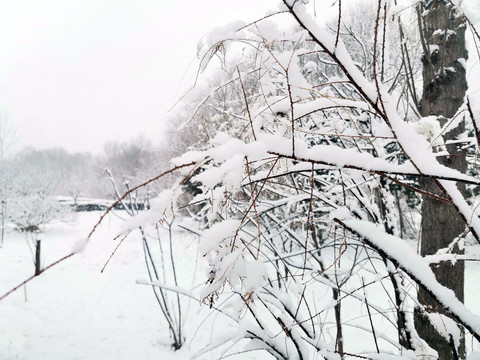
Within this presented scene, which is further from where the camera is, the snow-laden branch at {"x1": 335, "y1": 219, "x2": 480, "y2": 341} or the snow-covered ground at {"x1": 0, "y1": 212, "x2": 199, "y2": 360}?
the snow-covered ground at {"x1": 0, "y1": 212, "x2": 199, "y2": 360}

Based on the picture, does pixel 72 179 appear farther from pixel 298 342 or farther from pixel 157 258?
pixel 298 342

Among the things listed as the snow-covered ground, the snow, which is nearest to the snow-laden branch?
the snow

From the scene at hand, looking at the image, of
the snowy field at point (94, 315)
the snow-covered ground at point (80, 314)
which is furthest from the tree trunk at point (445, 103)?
the snow-covered ground at point (80, 314)

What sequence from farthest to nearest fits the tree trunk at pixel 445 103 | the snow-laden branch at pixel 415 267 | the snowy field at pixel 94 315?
the snowy field at pixel 94 315 → the tree trunk at pixel 445 103 → the snow-laden branch at pixel 415 267

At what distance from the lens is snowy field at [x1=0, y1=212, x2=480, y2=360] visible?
3.63 m

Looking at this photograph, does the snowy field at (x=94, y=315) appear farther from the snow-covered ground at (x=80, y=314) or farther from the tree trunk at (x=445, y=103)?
the tree trunk at (x=445, y=103)

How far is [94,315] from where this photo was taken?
4.81m

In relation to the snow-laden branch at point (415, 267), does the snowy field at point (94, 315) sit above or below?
below

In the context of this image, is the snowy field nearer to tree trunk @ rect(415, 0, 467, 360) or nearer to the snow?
the snow

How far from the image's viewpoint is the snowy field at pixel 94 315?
11.9 feet

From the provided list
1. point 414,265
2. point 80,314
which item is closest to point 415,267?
point 414,265

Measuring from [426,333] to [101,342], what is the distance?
3881 mm

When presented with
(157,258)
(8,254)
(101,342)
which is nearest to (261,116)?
(101,342)

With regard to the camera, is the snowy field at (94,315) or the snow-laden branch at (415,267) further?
the snowy field at (94,315)
